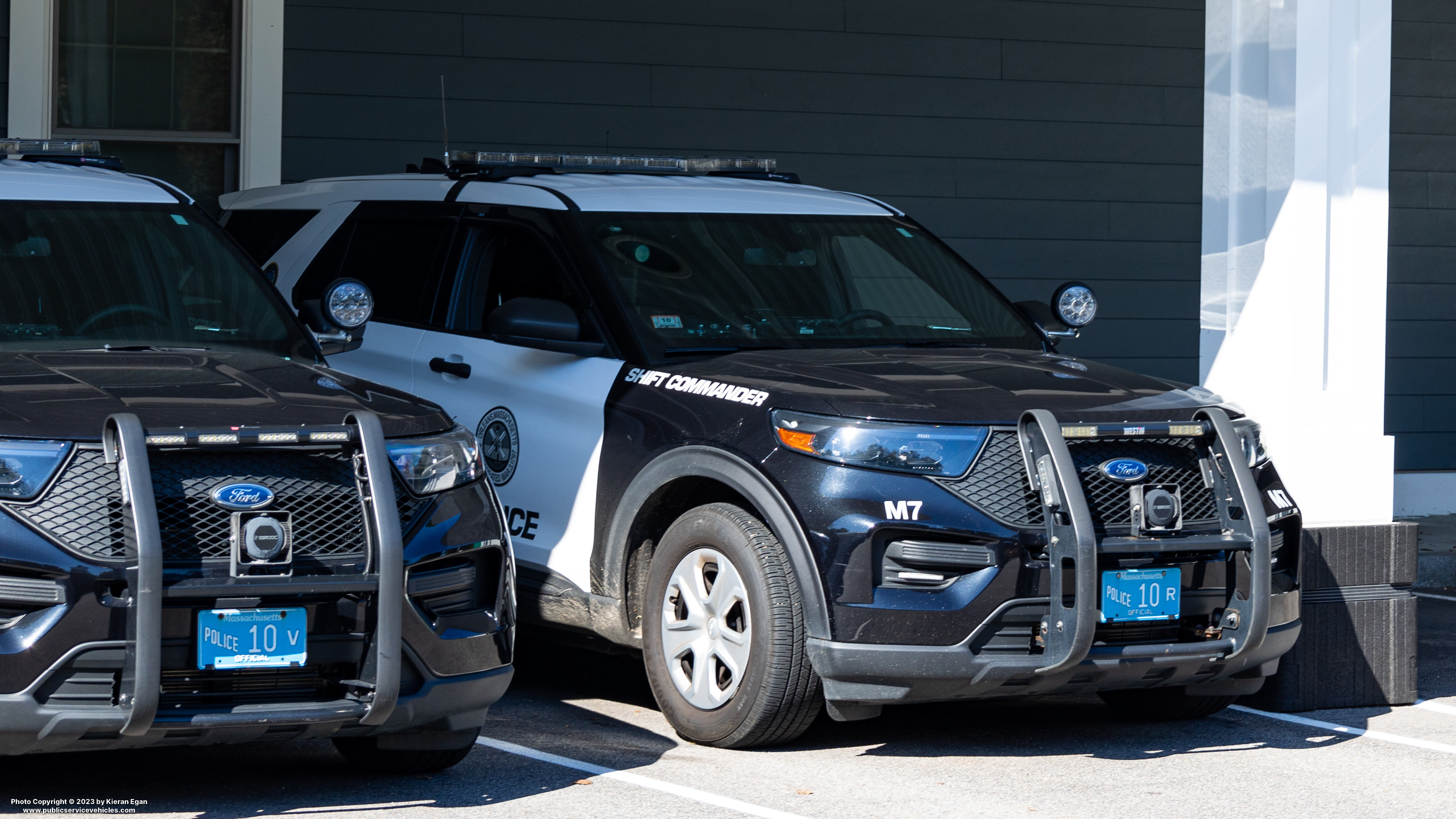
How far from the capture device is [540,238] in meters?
6.97

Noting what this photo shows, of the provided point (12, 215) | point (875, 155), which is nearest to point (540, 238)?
point (12, 215)

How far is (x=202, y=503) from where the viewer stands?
461 centimetres

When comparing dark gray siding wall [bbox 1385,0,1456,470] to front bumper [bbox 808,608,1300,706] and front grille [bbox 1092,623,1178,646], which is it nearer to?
front grille [bbox 1092,623,1178,646]

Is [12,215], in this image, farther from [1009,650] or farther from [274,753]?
[1009,650]

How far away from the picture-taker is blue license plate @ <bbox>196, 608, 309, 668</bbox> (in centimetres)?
457

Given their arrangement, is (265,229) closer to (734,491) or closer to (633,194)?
(633,194)

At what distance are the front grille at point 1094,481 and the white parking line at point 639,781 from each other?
41.6 inches

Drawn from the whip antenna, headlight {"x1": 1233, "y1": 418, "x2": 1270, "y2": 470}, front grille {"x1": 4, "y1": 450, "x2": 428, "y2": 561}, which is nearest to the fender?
front grille {"x1": 4, "y1": 450, "x2": 428, "y2": 561}

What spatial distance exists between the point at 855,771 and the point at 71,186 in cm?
318

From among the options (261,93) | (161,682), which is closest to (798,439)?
(161,682)

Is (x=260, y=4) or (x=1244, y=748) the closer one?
(x=1244, y=748)

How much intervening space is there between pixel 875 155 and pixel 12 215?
21.4 ft

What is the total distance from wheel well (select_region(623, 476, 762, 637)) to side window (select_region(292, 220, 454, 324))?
1.60 m

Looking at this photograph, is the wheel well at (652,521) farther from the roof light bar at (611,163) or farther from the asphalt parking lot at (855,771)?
the roof light bar at (611,163)
